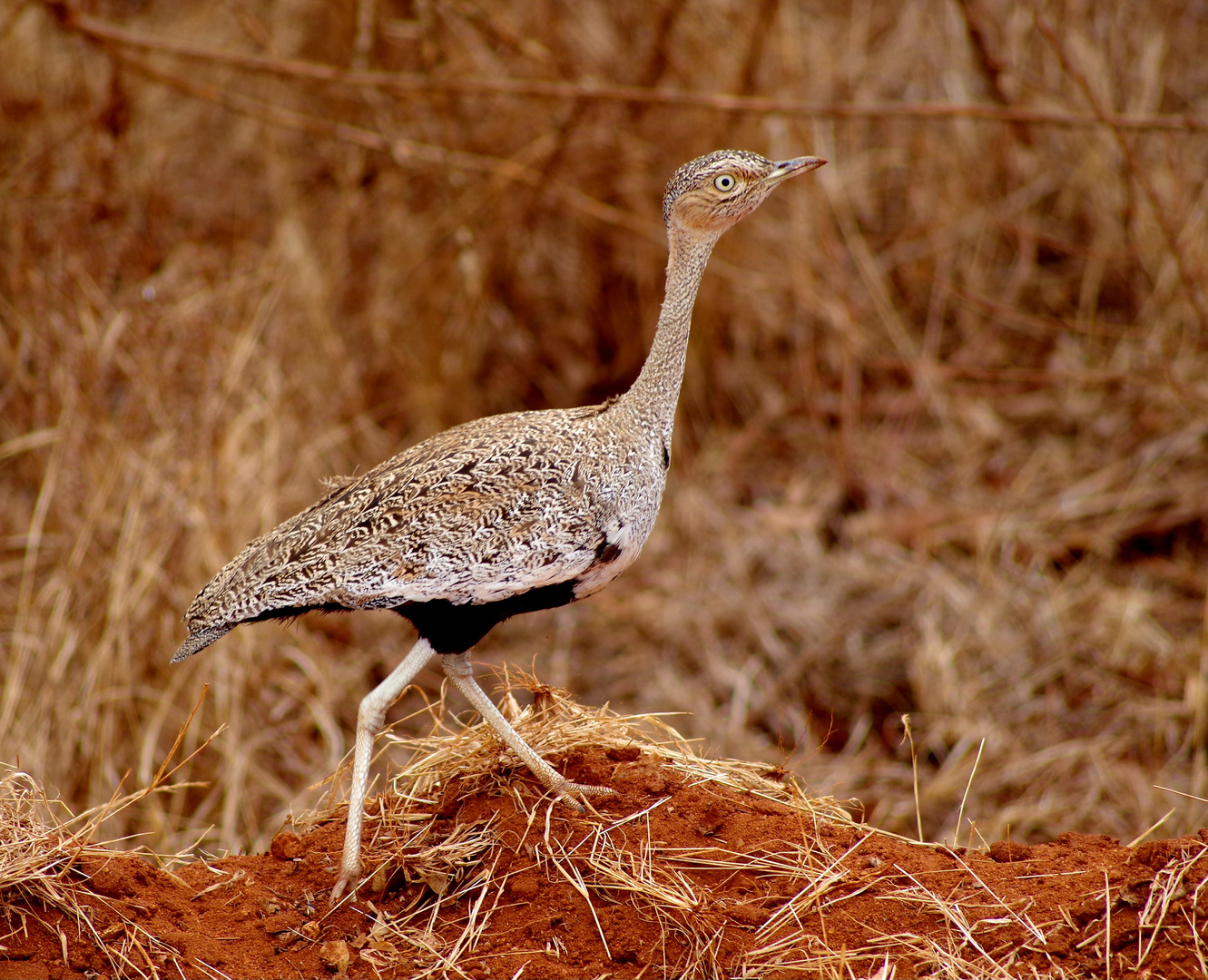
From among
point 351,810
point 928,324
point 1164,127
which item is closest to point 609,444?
point 351,810

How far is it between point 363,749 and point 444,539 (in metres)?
0.68

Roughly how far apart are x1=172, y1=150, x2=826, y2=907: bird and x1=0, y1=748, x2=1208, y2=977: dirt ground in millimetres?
185

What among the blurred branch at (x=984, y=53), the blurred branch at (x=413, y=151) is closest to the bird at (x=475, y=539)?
the blurred branch at (x=984, y=53)

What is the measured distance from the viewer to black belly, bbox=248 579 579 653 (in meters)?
3.69

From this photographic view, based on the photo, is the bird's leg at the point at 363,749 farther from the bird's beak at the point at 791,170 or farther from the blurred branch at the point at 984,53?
the blurred branch at the point at 984,53

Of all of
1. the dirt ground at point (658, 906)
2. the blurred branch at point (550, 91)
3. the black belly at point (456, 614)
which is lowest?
the dirt ground at point (658, 906)

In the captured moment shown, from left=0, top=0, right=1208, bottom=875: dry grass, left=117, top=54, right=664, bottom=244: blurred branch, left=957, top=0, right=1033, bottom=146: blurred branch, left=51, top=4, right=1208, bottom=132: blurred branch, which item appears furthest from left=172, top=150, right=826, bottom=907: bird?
left=117, top=54, right=664, bottom=244: blurred branch

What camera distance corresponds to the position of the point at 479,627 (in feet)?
12.3

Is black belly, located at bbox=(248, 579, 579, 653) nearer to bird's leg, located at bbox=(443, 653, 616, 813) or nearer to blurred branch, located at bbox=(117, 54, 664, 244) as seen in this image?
bird's leg, located at bbox=(443, 653, 616, 813)

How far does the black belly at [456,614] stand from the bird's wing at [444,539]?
41 mm

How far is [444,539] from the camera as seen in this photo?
11.9ft

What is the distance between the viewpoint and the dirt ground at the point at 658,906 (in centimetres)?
309

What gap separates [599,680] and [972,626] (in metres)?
2.35

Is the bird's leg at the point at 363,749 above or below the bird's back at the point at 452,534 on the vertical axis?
below
